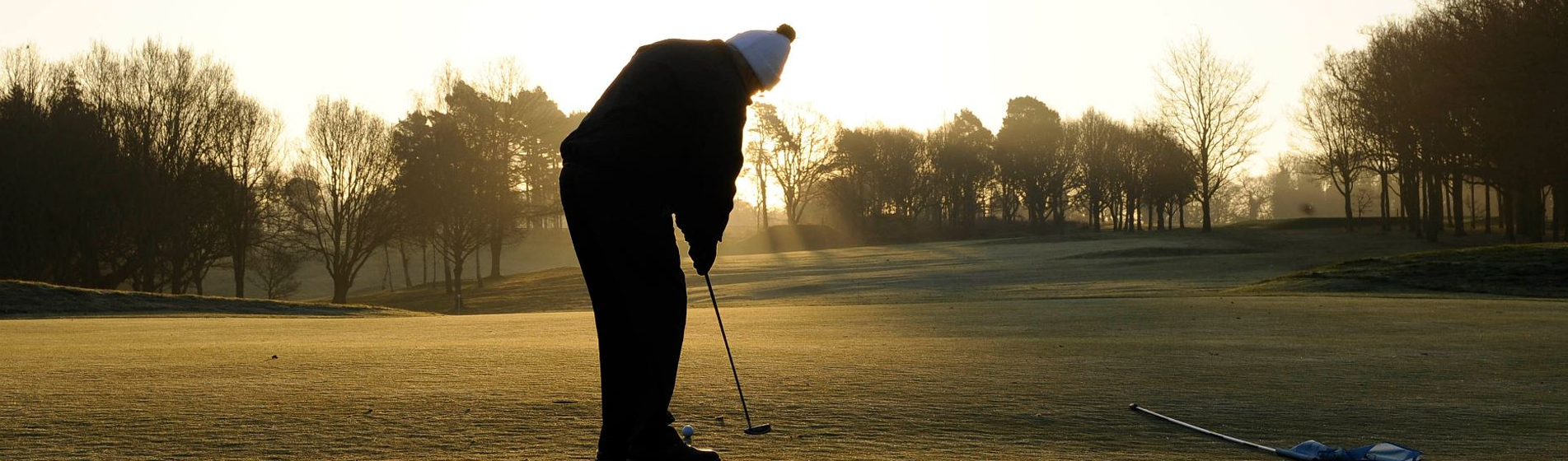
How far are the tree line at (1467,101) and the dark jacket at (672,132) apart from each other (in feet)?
119

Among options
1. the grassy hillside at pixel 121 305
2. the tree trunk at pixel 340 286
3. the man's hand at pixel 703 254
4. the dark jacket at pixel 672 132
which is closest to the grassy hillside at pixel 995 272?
the tree trunk at pixel 340 286

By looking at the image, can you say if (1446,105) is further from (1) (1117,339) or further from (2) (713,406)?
(2) (713,406)

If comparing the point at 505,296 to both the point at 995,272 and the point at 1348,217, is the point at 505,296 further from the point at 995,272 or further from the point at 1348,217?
the point at 1348,217

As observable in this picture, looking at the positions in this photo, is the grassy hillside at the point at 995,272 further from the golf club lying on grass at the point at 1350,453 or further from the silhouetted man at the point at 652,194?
the silhouetted man at the point at 652,194

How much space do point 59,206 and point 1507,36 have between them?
47764 millimetres

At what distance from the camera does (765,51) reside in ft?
15.8

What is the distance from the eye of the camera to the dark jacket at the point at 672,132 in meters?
4.60

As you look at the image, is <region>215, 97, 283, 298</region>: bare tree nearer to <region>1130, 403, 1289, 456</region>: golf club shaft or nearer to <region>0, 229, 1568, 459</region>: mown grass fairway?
<region>0, 229, 1568, 459</region>: mown grass fairway

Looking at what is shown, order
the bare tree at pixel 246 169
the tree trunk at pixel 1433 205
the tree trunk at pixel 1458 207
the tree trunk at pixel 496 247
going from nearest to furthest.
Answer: the bare tree at pixel 246 169 < the tree trunk at pixel 1433 205 < the tree trunk at pixel 496 247 < the tree trunk at pixel 1458 207

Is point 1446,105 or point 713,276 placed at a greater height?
point 1446,105

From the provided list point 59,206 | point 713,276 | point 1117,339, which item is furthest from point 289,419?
point 713,276

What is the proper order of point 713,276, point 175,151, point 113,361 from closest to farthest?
point 113,361
point 175,151
point 713,276

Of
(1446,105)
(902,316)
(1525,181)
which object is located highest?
(1446,105)

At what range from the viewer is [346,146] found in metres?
62.1
